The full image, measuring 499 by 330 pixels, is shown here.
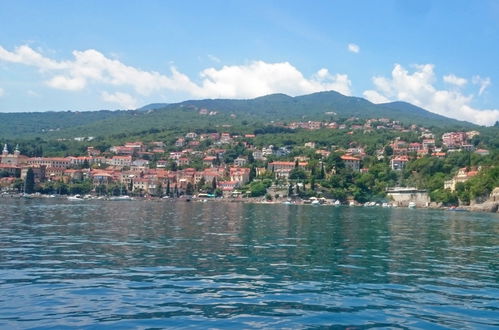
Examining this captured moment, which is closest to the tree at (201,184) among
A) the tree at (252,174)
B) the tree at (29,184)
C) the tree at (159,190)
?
the tree at (159,190)

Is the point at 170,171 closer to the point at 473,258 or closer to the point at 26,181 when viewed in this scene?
the point at 26,181

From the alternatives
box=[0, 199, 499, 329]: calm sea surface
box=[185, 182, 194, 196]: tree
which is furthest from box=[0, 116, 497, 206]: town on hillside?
box=[0, 199, 499, 329]: calm sea surface

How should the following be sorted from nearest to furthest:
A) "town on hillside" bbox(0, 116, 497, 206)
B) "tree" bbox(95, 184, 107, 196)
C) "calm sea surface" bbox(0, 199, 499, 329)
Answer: "calm sea surface" bbox(0, 199, 499, 329) → "town on hillside" bbox(0, 116, 497, 206) → "tree" bbox(95, 184, 107, 196)

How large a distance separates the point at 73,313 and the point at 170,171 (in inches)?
5500

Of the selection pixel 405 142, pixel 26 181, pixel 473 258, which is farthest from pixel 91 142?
pixel 473 258

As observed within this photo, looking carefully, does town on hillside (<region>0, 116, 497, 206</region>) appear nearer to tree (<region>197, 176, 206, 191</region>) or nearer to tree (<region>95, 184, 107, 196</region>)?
tree (<region>95, 184, 107, 196</region>)

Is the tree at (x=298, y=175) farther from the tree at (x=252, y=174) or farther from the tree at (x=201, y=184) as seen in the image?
the tree at (x=201, y=184)

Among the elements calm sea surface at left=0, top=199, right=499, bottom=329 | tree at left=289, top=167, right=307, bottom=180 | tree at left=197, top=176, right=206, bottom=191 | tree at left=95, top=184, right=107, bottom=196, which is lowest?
calm sea surface at left=0, top=199, right=499, bottom=329

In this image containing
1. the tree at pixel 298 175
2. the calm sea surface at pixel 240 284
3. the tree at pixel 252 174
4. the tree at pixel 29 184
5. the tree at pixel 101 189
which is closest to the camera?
the calm sea surface at pixel 240 284

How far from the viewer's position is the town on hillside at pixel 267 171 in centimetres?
11182

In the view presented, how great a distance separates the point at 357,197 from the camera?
110m

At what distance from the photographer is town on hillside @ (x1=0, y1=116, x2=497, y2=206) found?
112 m

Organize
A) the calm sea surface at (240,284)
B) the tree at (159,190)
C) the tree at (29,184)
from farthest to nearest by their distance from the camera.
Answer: the tree at (159,190) → the tree at (29,184) → the calm sea surface at (240,284)

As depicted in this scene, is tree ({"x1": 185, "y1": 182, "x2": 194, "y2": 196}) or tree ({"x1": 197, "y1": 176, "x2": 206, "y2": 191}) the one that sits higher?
tree ({"x1": 197, "y1": 176, "x2": 206, "y2": 191})
